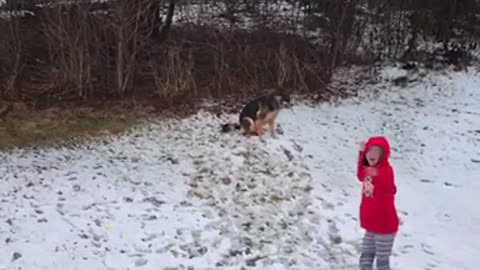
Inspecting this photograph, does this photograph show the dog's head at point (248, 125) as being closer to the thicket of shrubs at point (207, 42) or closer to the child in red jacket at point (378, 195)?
→ the thicket of shrubs at point (207, 42)

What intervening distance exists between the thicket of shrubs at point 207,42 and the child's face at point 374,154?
269 inches

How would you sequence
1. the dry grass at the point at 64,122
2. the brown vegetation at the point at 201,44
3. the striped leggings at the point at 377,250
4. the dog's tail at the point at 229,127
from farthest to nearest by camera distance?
the brown vegetation at the point at 201,44 < the dog's tail at the point at 229,127 < the dry grass at the point at 64,122 < the striped leggings at the point at 377,250

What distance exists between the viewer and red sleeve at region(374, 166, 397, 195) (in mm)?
5430

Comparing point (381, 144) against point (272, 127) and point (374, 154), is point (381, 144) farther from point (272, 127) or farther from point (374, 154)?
point (272, 127)

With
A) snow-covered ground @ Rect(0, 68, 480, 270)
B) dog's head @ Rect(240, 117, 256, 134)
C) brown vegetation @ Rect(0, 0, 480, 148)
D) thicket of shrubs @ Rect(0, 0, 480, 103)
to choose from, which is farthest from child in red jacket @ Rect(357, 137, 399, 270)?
thicket of shrubs @ Rect(0, 0, 480, 103)

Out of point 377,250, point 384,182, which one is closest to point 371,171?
point 384,182

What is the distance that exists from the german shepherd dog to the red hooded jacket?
170 inches

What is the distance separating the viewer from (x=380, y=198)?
5.46 m

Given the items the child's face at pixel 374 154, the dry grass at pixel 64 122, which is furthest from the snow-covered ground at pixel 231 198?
the child's face at pixel 374 154

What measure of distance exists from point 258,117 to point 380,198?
4541 millimetres

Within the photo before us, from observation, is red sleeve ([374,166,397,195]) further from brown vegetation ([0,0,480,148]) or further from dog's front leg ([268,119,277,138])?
brown vegetation ([0,0,480,148])

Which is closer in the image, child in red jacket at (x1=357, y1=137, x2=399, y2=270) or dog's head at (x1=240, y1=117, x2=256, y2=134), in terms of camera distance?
child in red jacket at (x1=357, y1=137, x2=399, y2=270)

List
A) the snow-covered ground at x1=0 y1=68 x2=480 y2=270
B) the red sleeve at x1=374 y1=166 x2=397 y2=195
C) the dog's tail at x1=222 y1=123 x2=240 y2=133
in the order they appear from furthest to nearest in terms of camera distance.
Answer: the dog's tail at x1=222 y1=123 x2=240 y2=133 < the snow-covered ground at x1=0 y1=68 x2=480 y2=270 < the red sleeve at x1=374 y1=166 x2=397 y2=195

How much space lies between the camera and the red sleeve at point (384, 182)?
5.43 m
